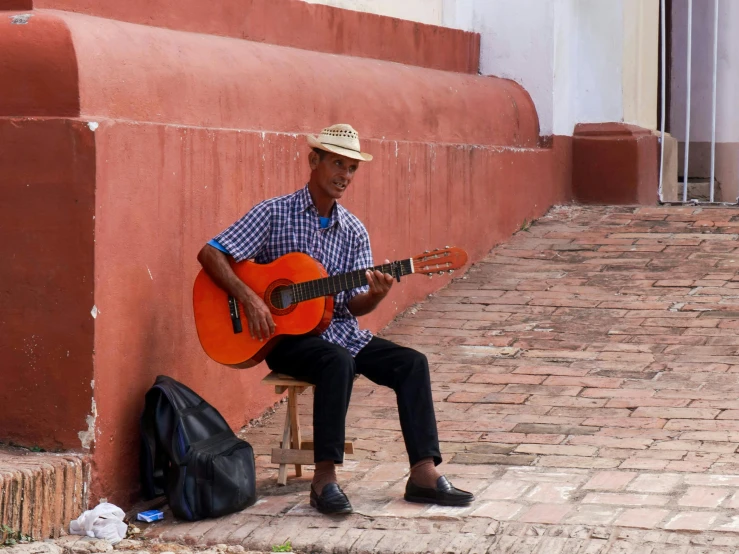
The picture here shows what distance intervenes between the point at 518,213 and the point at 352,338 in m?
4.13

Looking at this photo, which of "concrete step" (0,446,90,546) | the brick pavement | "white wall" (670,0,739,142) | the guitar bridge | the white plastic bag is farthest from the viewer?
"white wall" (670,0,739,142)

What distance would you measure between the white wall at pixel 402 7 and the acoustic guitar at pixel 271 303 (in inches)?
106

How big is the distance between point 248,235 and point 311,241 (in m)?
0.26

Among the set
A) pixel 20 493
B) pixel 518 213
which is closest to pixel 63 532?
pixel 20 493

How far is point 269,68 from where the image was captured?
6.45 m

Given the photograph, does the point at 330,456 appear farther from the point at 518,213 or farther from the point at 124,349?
the point at 518,213

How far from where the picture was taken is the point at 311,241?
530 centimetres

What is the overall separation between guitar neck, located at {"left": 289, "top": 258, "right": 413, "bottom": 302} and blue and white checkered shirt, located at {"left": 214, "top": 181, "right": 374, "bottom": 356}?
249 millimetres

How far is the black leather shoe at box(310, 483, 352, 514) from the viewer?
486 cm

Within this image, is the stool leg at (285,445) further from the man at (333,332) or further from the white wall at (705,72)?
the white wall at (705,72)

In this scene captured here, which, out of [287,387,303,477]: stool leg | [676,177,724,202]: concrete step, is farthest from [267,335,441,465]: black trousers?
[676,177,724,202]: concrete step

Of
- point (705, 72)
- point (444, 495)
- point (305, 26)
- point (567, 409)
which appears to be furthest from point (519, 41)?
point (444, 495)

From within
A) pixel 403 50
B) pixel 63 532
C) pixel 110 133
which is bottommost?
pixel 63 532

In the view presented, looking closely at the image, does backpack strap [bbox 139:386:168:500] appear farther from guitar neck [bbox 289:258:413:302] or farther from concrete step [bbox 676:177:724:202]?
concrete step [bbox 676:177:724:202]
